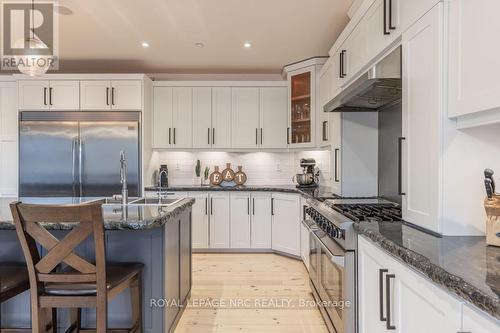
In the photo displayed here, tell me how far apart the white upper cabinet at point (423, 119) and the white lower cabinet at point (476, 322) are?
582 millimetres

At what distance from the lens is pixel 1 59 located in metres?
4.23

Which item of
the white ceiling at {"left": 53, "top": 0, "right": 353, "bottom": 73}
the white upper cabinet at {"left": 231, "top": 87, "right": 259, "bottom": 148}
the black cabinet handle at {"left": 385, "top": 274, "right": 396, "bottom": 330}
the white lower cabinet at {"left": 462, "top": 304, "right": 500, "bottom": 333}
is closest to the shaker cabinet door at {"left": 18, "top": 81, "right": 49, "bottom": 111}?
the white ceiling at {"left": 53, "top": 0, "right": 353, "bottom": 73}

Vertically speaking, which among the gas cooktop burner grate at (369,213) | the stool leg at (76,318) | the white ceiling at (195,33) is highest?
the white ceiling at (195,33)

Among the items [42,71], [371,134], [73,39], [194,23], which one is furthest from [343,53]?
[73,39]

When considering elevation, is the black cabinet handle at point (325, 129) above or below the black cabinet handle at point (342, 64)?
below

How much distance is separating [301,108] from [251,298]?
8.34 feet

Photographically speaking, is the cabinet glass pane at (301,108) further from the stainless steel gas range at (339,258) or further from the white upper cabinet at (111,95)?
the white upper cabinet at (111,95)

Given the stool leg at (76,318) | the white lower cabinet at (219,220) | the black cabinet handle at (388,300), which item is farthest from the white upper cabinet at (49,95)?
the black cabinet handle at (388,300)

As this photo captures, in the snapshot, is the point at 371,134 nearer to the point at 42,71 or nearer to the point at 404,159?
the point at 404,159

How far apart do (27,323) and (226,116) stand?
3.37m

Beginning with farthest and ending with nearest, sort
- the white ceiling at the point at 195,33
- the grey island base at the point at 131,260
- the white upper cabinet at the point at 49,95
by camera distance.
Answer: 1. the white upper cabinet at the point at 49,95
2. the white ceiling at the point at 195,33
3. the grey island base at the point at 131,260

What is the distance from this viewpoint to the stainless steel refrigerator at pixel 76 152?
4336 millimetres

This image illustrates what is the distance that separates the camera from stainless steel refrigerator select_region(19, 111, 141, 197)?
434cm

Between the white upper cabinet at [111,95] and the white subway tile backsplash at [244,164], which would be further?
the white subway tile backsplash at [244,164]
